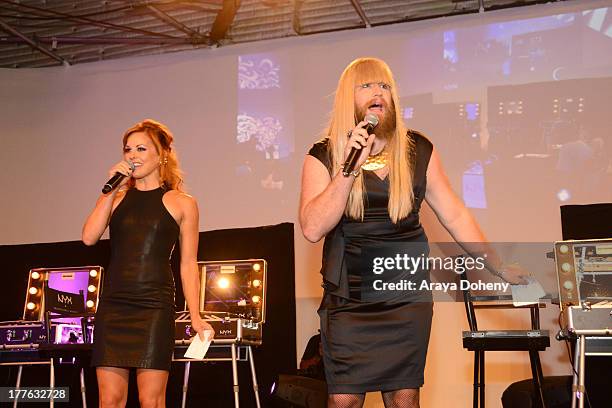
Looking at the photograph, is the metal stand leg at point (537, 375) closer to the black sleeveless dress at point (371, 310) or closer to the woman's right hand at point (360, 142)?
the black sleeveless dress at point (371, 310)

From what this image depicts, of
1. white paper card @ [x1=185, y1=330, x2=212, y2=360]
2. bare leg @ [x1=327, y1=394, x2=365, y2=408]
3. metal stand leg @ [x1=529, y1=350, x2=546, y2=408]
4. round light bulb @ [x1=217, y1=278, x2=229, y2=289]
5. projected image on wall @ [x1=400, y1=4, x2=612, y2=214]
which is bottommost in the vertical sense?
metal stand leg @ [x1=529, y1=350, x2=546, y2=408]

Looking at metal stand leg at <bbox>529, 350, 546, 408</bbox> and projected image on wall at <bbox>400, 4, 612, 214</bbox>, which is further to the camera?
projected image on wall at <bbox>400, 4, 612, 214</bbox>

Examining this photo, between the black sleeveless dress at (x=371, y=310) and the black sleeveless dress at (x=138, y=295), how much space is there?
106 cm

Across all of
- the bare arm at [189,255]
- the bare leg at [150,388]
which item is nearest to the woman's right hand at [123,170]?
the bare arm at [189,255]

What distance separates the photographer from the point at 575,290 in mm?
3592

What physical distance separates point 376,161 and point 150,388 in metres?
1.39

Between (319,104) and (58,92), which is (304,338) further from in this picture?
(58,92)

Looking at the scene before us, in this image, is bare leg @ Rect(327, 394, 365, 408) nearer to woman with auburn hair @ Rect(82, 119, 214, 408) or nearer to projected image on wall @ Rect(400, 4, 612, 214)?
woman with auburn hair @ Rect(82, 119, 214, 408)

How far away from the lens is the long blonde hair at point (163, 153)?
3275 millimetres

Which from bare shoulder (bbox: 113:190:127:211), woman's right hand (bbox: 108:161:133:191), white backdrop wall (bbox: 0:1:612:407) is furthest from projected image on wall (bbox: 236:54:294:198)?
woman's right hand (bbox: 108:161:133:191)

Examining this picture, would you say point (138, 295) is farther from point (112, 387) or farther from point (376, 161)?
point (376, 161)

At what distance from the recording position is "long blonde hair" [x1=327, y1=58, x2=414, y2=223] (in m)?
2.16

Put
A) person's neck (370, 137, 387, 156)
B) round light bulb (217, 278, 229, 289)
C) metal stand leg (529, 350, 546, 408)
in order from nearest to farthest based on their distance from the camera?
person's neck (370, 137, 387, 156)
metal stand leg (529, 350, 546, 408)
round light bulb (217, 278, 229, 289)

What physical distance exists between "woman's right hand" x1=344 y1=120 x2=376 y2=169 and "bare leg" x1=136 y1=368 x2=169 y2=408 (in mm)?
1419
